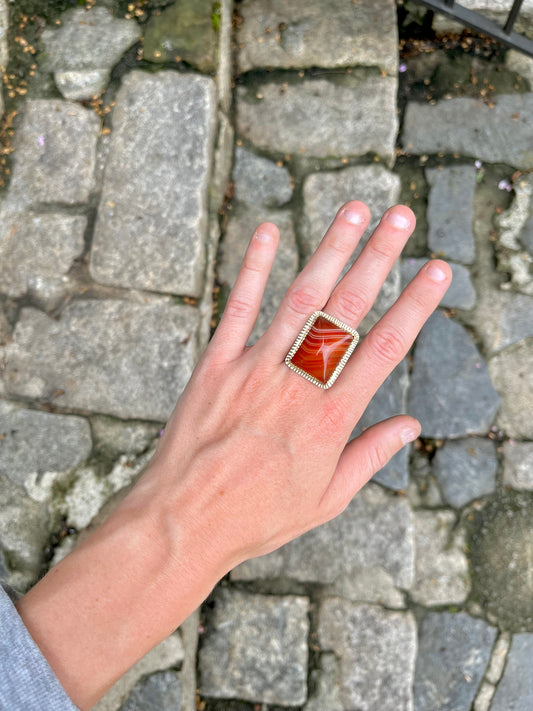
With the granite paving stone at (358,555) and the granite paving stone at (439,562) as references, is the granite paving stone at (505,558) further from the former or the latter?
the granite paving stone at (358,555)

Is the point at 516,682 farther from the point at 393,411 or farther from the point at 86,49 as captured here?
the point at 86,49

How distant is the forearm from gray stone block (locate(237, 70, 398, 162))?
1720 mm

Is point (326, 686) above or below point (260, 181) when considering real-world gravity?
below

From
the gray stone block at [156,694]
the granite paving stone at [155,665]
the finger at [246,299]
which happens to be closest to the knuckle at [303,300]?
the finger at [246,299]

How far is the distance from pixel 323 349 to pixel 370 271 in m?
0.29

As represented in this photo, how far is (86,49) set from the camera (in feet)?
7.39

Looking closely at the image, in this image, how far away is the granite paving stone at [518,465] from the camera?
2.38m

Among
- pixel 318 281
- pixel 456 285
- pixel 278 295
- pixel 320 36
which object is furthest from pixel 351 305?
pixel 320 36

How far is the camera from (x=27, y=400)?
2.10 metres

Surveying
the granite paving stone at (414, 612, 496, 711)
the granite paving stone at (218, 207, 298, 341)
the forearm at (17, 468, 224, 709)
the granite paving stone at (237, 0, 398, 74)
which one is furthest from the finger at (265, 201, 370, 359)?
the granite paving stone at (414, 612, 496, 711)

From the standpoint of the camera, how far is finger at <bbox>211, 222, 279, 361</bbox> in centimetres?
164

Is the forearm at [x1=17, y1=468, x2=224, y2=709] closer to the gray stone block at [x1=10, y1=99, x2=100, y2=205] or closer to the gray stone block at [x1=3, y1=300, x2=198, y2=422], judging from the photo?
the gray stone block at [x1=3, y1=300, x2=198, y2=422]

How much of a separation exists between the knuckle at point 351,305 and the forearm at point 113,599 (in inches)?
29.0

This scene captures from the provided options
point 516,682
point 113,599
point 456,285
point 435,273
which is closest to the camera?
point 113,599
